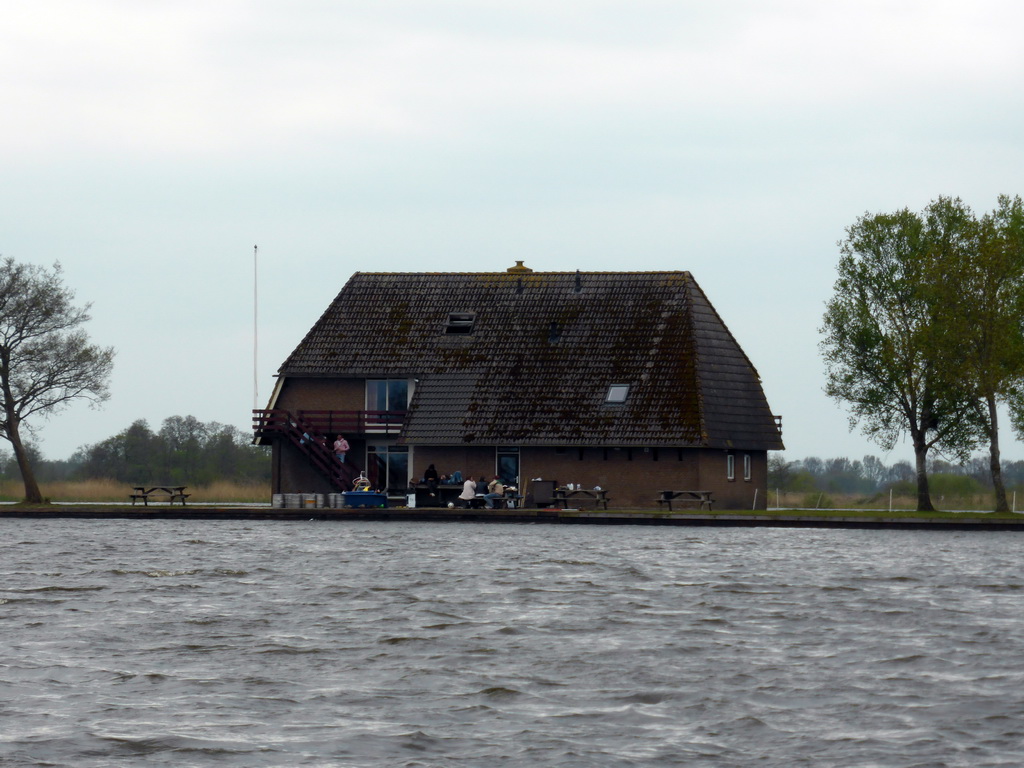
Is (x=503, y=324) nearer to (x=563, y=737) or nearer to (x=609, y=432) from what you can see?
(x=609, y=432)

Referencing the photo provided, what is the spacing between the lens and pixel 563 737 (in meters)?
11.7

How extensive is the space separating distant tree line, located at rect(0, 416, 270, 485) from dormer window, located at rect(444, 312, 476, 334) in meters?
27.7

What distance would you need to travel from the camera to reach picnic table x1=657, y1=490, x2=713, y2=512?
4603cm

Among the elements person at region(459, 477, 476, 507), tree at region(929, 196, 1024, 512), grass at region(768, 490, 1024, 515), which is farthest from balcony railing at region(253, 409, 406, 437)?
tree at region(929, 196, 1024, 512)

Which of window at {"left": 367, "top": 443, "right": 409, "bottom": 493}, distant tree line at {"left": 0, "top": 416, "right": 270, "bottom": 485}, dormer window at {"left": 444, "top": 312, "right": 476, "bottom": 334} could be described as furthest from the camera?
distant tree line at {"left": 0, "top": 416, "right": 270, "bottom": 485}

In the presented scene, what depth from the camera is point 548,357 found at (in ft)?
171

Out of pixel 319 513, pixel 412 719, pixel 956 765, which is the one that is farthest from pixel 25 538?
pixel 956 765

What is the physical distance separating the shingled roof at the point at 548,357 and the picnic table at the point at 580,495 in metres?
1.79

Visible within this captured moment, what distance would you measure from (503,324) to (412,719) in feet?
136

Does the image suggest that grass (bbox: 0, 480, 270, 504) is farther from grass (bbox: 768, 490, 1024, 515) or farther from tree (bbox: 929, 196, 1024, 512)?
tree (bbox: 929, 196, 1024, 512)

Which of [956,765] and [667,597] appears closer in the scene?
[956,765]

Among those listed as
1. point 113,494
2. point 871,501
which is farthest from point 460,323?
point 871,501

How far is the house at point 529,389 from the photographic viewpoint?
4962 cm

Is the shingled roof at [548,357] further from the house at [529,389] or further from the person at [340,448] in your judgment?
→ the person at [340,448]
